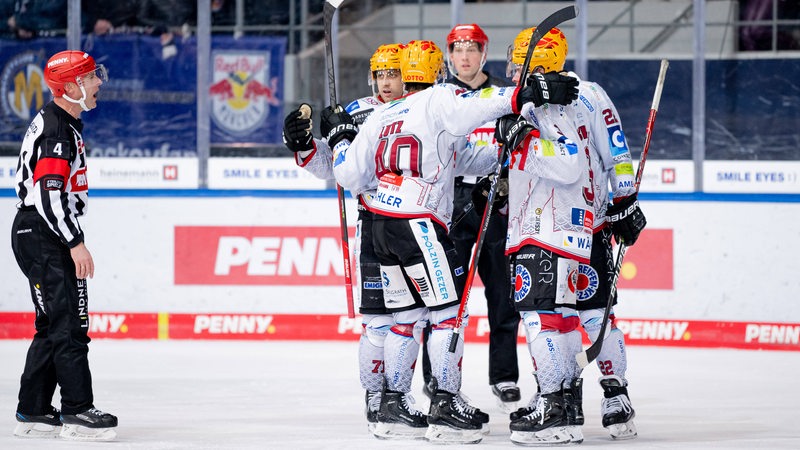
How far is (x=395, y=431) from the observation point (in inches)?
193

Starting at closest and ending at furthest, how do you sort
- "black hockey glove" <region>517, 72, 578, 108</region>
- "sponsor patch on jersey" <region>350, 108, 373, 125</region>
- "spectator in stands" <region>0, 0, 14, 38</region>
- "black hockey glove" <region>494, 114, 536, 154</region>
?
"black hockey glove" <region>517, 72, 578, 108</region> < "black hockey glove" <region>494, 114, 536, 154</region> < "sponsor patch on jersey" <region>350, 108, 373, 125</region> < "spectator in stands" <region>0, 0, 14, 38</region>

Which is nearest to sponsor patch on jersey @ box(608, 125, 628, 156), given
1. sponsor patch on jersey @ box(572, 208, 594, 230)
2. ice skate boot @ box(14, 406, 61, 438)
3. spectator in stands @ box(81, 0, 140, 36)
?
sponsor patch on jersey @ box(572, 208, 594, 230)

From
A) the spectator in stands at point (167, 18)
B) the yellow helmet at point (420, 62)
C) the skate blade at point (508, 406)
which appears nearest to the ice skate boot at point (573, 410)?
the skate blade at point (508, 406)

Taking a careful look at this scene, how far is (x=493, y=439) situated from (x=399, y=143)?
117 cm

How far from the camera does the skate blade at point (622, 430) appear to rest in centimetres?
489

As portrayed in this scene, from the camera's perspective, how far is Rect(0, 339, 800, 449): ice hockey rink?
4875 mm

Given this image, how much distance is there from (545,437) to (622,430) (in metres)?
0.38

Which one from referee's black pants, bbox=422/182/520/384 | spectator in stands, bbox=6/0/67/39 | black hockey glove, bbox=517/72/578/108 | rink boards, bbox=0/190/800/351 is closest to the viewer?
black hockey glove, bbox=517/72/578/108

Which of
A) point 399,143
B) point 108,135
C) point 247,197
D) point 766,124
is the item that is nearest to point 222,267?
point 247,197

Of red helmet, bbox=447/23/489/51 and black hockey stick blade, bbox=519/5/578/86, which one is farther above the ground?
red helmet, bbox=447/23/489/51

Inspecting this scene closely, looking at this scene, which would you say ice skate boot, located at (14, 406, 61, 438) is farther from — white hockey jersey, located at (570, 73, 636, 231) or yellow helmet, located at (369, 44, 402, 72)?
white hockey jersey, located at (570, 73, 636, 231)

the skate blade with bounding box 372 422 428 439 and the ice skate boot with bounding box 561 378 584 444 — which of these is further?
the skate blade with bounding box 372 422 428 439

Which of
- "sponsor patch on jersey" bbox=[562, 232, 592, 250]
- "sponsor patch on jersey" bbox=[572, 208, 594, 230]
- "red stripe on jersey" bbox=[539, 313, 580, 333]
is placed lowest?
"red stripe on jersey" bbox=[539, 313, 580, 333]

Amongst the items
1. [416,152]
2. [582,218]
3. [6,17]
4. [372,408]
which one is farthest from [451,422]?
[6,17]
